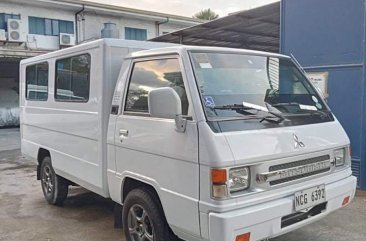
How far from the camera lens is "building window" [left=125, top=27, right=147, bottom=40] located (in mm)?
20786

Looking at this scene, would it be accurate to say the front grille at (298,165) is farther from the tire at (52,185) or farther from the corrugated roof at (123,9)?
the corrugated roof at (123,9)

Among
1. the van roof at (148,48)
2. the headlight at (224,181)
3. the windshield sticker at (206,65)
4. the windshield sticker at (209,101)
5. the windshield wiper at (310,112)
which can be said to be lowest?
the headlight at (224,181)

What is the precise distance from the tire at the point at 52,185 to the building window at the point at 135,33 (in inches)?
612

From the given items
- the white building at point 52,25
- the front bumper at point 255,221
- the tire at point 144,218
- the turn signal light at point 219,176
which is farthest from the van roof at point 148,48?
the white building at point 52,25

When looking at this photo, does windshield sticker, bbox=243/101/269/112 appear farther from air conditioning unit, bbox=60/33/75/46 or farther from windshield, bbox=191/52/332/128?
air conditioning unit, bbox=60/33/75/46

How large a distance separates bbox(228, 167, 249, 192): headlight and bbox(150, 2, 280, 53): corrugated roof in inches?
246

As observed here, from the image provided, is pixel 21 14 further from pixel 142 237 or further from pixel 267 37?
pixel 142 237

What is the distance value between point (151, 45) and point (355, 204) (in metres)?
3.41

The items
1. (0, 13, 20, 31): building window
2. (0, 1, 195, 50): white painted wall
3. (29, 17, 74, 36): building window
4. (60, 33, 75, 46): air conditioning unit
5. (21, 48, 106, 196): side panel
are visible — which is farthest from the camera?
(60, 33, 75, 46): air conditioning unit

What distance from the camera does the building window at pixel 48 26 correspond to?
18000mm

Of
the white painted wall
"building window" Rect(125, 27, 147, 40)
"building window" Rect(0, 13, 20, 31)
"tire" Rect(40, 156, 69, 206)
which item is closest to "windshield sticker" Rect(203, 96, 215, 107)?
"tire" Rect(40, 156, 69, 206)

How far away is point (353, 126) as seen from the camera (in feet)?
19.9

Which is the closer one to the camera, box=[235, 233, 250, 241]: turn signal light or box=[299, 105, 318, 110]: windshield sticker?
box=[235, 233, 250, 241]: turn signal light

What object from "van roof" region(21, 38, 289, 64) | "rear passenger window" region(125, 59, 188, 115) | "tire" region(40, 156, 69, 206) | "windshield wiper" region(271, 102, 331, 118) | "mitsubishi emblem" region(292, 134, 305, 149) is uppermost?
"van roof" region(21, 38, 289, 64)
